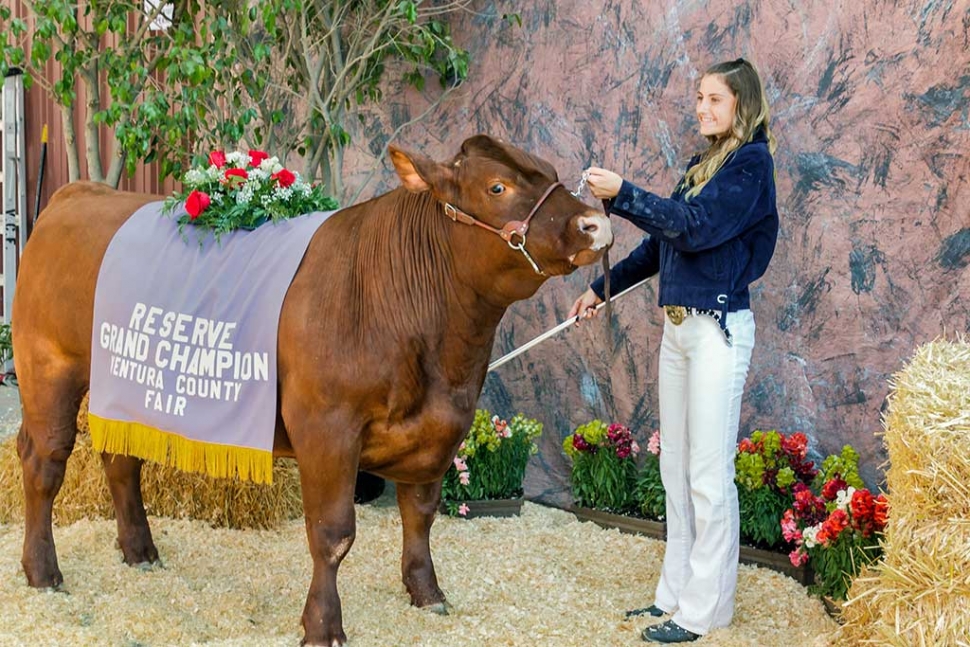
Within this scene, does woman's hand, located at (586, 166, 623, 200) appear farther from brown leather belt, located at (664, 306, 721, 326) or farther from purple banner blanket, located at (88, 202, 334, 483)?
purple banner blanket, located at (88, 202, 334, 483)

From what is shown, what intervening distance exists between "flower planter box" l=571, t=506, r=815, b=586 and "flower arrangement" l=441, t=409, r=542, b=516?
338 mm

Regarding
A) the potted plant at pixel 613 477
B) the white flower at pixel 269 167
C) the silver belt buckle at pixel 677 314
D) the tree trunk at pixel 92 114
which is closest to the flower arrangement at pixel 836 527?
the potted plant at pixel 613 477

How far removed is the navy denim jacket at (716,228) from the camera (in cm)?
303

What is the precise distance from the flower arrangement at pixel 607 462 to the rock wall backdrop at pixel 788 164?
273mm

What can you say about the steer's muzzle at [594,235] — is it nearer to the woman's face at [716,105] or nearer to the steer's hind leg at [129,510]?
the woman's face at [716,105]

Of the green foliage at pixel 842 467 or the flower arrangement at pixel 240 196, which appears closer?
the flower arrangement at pixel 240 196

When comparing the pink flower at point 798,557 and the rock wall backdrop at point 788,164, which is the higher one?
the rock wall backdrop at point 788,164

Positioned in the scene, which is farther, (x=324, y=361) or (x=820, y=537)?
(x=820, y=537)

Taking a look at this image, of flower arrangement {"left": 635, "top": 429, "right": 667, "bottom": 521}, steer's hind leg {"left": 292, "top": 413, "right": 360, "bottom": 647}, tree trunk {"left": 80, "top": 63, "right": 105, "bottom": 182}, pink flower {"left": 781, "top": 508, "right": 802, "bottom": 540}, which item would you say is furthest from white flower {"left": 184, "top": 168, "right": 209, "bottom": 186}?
pink flower {"left": 781, "top": 508, "right": 802, "bottom": 540}

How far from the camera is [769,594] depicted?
3.78 m

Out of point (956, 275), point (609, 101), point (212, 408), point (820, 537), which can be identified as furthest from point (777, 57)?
point (212, 408)

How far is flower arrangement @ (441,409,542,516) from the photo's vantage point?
4809mm

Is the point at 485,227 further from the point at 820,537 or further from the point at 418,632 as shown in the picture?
the point at 820,537

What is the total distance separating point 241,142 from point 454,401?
3.41m
